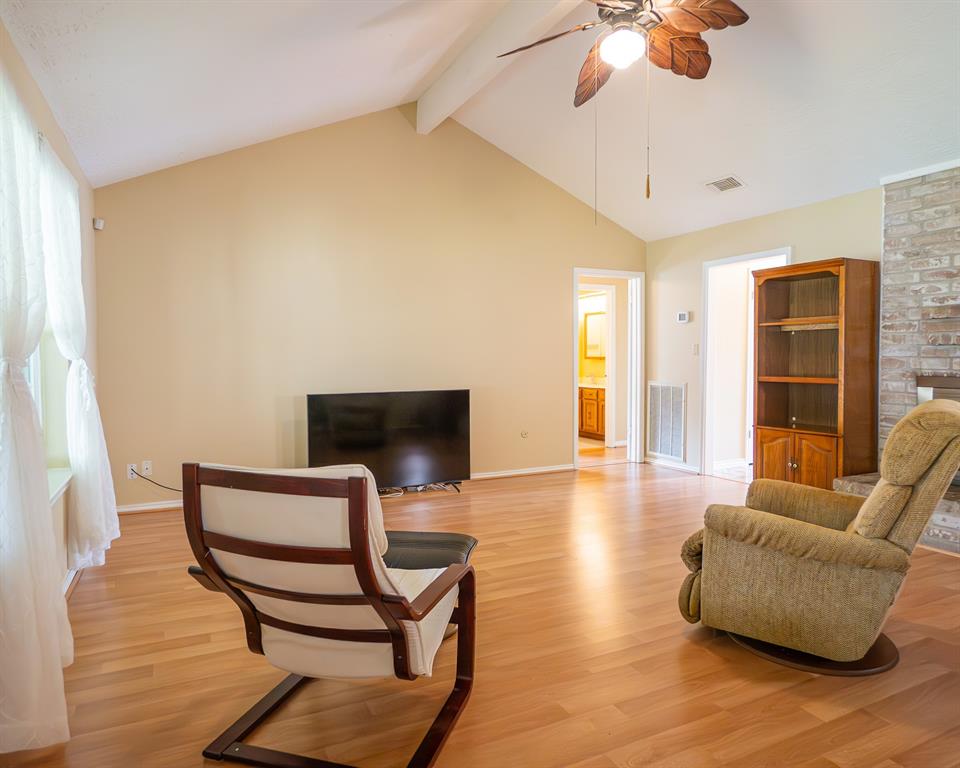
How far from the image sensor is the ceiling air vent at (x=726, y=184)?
5.49 meters

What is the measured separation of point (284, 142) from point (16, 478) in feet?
13.5

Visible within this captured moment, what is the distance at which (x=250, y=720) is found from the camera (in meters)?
2.11

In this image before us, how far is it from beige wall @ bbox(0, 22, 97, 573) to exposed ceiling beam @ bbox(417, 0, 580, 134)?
2785 millimetres

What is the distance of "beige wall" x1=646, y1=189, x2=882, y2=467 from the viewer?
5062 mm

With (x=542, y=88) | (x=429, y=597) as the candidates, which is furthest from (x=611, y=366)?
(x=429, y=597)

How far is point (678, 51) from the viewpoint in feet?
10.3

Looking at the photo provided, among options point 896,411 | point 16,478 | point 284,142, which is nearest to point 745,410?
point 896,411

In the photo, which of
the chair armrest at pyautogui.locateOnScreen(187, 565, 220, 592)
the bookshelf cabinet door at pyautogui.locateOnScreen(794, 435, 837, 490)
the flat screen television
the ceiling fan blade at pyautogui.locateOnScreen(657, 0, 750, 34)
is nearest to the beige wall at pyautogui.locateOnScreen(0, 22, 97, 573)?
the chair armrest at pyautogui.locateOnScreen(187, 565, 220, 592)

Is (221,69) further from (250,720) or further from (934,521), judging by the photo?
(934,521)

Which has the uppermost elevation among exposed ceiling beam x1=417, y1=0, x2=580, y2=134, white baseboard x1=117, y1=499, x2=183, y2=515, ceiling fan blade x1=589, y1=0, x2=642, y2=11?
exposed ceiling beam x1=417, y1=0, x2=580, y2=134

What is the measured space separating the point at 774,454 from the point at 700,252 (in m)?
2.40

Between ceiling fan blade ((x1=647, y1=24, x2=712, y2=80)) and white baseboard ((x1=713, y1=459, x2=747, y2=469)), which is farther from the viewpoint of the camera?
white baseboard ((x1=713, y1=459, x2=747, y2=469))

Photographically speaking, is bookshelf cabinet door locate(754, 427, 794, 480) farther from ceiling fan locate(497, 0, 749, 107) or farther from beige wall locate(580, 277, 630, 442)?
ceiling fan locate(497, 0, 749, 107)

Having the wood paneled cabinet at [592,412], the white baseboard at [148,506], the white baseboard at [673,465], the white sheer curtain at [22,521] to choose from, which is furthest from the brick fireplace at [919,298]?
the white baseboard at [148,506]
